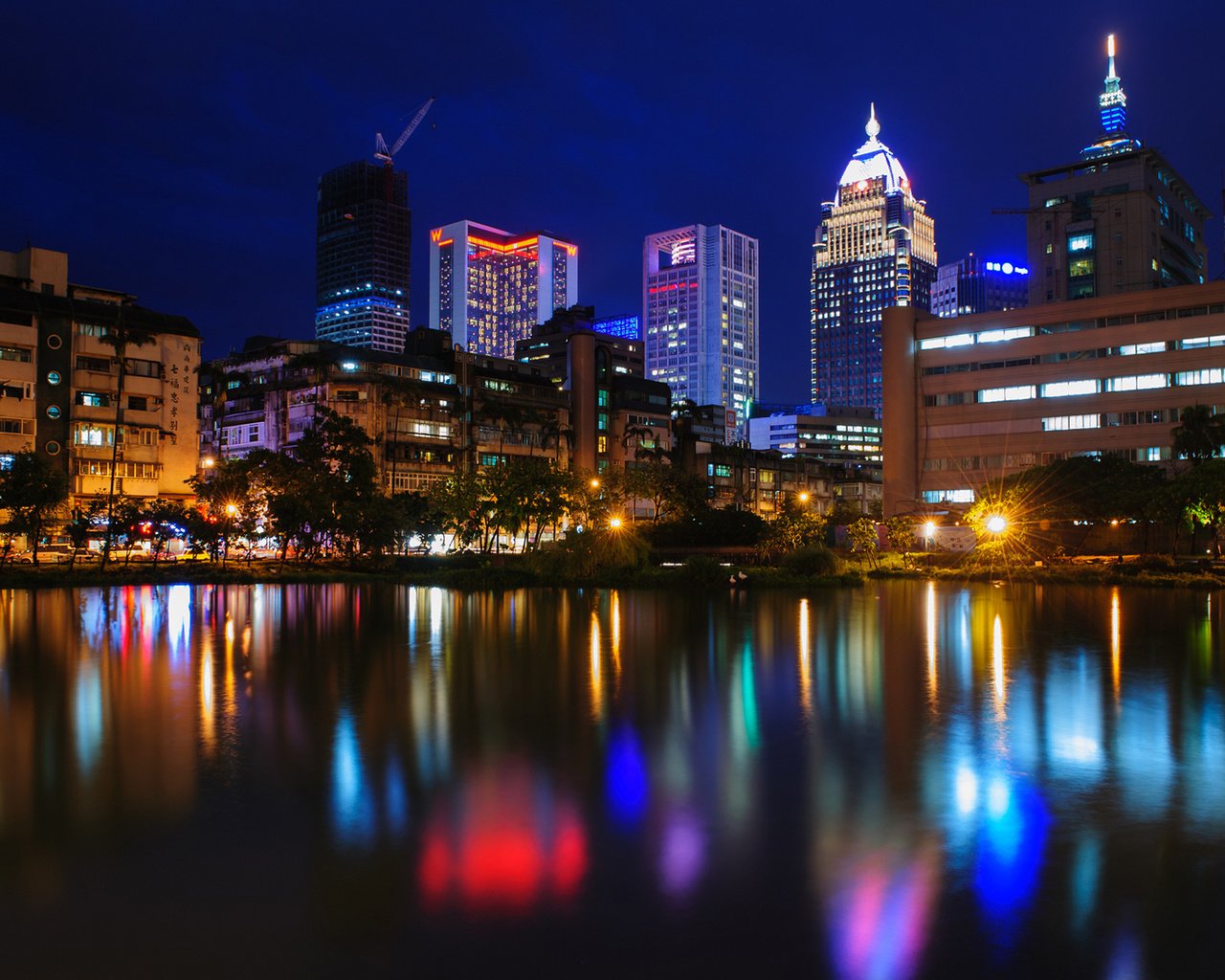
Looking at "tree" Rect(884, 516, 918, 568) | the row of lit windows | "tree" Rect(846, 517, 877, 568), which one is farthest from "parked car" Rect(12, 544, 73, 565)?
the row of lit windows

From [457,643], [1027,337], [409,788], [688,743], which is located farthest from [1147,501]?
[409,788]

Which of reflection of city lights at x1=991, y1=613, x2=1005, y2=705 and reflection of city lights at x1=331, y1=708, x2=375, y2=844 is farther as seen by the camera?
reflection of city lights at x1=991, y1=613, x2=1005, y2=705

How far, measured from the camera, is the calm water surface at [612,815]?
8031 millimetres

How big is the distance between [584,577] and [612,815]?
45.4m

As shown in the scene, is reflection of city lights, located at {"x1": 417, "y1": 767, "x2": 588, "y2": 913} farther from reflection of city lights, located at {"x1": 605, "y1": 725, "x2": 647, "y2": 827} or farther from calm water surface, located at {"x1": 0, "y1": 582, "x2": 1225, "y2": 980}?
reflection of city lights, located at {"x1": 605, "y1": 725, "x2": 647, "y2": 827}

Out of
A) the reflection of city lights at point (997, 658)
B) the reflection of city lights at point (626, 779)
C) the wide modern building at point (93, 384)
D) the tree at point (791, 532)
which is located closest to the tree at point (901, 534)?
the tree at point (791, 532)

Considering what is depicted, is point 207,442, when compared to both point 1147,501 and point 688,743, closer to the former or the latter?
point 1147,501

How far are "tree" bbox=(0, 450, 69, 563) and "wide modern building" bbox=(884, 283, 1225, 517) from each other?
9077 centimetres

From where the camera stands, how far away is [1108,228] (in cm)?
16062

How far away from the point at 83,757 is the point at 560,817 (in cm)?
802

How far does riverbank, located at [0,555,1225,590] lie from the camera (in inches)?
2130

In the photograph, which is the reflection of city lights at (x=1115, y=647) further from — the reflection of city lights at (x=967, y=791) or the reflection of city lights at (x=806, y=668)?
the reflection of city lights at (x=967, y=791)

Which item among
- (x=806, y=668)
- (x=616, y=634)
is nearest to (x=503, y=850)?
(x=806, y=668)

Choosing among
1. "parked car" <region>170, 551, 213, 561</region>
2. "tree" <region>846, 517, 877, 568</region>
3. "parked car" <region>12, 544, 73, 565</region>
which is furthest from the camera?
"tree" <region>846, 517, 877, 568</region>
